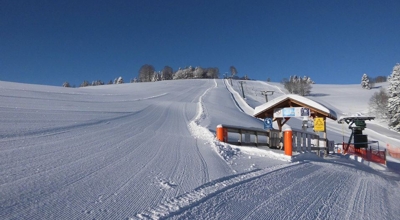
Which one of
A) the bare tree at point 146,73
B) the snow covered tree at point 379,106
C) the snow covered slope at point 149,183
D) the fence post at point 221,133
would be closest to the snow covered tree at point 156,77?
the bare tree at point 146,73

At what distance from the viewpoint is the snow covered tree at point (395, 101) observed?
4438 cm

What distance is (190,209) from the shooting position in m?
3.72

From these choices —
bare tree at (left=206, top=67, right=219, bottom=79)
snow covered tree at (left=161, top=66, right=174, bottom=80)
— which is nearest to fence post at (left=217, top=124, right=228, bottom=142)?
snow covered tree at (left=161, top=66, right=174, bottom=80)

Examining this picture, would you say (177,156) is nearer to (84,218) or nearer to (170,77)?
(84,218)

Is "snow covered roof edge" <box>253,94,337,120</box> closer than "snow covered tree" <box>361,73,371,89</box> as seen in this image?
Yes

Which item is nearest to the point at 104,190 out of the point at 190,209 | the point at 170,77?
the point at 190,209

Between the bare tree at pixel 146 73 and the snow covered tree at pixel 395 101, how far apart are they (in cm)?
10875

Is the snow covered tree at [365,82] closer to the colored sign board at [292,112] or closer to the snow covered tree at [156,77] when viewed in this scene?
the snow covered tree at [156,77]

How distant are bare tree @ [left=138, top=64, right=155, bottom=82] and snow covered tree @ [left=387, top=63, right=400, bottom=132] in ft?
357

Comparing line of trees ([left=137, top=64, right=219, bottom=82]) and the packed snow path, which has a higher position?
line of trees ([left=137, top=64, right=219, bottom=82])

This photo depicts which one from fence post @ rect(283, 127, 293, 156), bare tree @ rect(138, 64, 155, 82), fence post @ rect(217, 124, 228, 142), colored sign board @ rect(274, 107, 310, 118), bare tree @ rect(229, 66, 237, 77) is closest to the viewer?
fence post @ rect(283, 127, 293, 156)

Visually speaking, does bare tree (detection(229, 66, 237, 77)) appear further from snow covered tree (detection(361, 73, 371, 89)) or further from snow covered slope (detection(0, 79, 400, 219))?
snow covered slope (detection(0, 79, 400, 219))

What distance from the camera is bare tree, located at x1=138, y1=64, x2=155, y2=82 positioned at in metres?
141

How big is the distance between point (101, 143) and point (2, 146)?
2.07m
